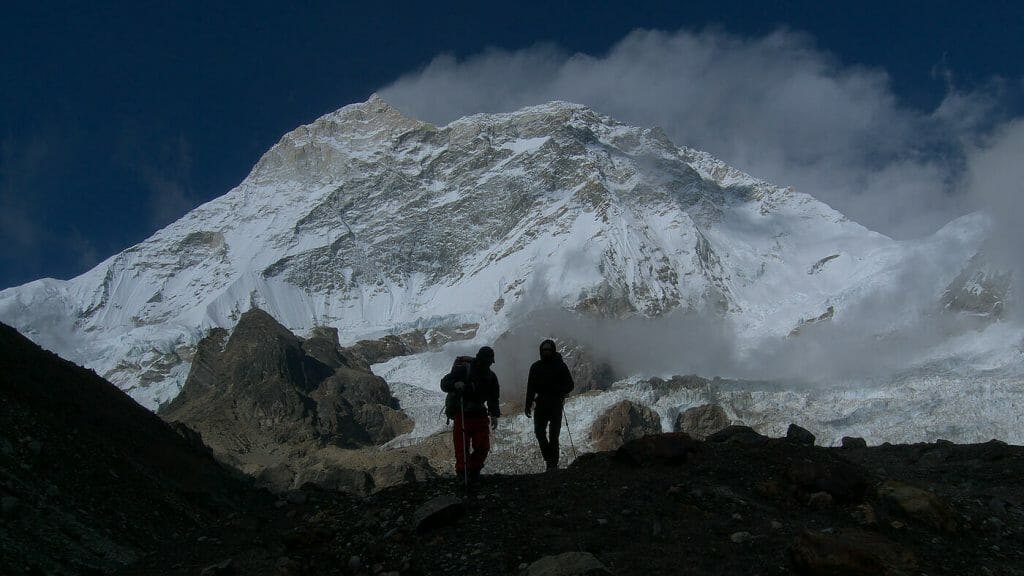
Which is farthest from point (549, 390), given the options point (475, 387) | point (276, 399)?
point (276, 399)

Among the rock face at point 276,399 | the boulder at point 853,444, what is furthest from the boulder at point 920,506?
the rock face at point 276,399

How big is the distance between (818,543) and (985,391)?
4927 inches

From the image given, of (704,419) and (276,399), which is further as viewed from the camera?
(276,399)

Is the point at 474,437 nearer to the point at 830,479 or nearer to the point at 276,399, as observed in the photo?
the point at 830,479

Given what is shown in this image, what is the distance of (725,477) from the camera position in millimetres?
13133

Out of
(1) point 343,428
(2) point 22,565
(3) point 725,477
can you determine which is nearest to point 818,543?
(3) point 725,477

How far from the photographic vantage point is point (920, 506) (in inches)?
450

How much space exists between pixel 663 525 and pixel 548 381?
4927mm

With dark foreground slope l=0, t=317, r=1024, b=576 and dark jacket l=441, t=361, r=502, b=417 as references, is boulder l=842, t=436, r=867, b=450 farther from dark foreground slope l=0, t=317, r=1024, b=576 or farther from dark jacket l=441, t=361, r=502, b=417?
dark jacket l=441, t=361, r=502, b=417

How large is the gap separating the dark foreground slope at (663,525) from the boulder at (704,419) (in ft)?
435

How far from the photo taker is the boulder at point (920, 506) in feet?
36.8

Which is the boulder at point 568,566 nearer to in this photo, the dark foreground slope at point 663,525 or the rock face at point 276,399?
the dark foreground slope at point 663,525

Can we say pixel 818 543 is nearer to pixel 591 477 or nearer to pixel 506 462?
pixel 591 477

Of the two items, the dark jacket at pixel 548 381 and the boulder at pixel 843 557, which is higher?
the dark jacket at pixel 548 381
